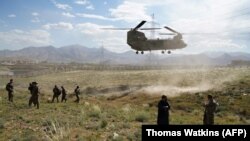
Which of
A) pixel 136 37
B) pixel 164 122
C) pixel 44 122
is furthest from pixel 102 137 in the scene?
pixel 136 37

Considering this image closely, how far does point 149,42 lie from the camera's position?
1560 inches

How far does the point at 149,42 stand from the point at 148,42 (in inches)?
5.8

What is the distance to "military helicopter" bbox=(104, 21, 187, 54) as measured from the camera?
127ft

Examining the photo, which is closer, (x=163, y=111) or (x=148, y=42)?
(x=163, y=111)

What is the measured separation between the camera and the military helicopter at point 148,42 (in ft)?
127

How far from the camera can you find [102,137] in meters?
17.1
